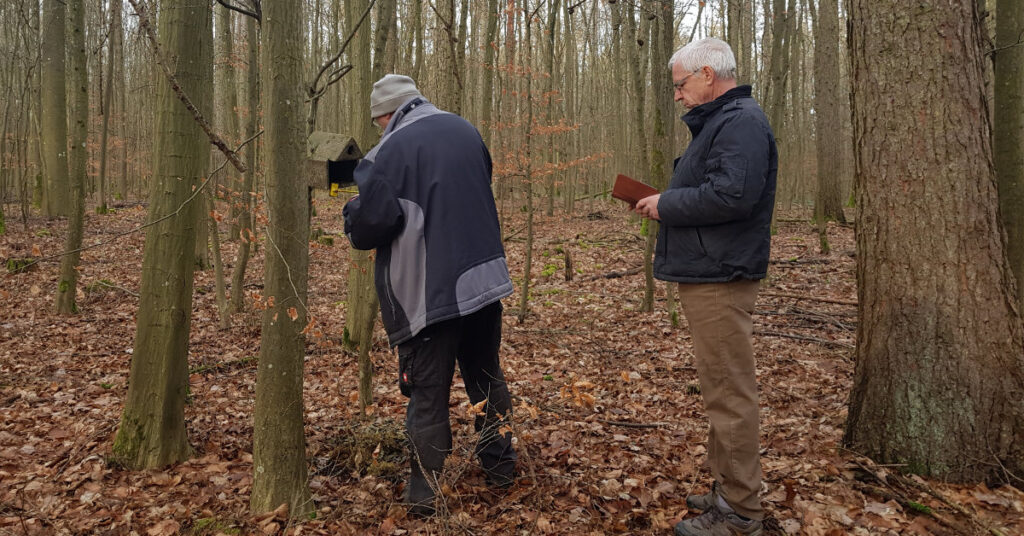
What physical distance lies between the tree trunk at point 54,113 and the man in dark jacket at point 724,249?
39.7 feet

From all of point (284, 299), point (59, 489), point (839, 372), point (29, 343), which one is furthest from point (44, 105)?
point (839, 372)

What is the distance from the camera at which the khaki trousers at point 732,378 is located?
99.7 inches

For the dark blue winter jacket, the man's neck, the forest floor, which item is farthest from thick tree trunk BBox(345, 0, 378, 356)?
the man's neck

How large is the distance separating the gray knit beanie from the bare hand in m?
1.27

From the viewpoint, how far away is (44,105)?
41.4 ft

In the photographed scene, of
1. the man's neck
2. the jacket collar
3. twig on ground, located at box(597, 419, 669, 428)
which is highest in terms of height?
the man's neck

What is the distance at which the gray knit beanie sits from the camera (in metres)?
2.98

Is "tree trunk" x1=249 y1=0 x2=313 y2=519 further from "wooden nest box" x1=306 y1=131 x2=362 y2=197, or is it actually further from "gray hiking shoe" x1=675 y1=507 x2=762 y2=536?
"gray hiking shoe" x1=675 y1=507 x2=762 y2=536

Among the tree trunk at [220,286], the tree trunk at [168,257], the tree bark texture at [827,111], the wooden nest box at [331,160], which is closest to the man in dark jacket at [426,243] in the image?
the wooden nest box at [331,160]

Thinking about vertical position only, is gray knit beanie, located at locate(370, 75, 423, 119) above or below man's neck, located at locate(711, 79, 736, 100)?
above

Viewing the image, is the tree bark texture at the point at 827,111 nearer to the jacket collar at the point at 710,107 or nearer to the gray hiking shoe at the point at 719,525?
the jacket collar at the point at 710,107

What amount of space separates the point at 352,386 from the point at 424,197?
3289mm

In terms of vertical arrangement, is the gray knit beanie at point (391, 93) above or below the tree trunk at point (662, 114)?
below

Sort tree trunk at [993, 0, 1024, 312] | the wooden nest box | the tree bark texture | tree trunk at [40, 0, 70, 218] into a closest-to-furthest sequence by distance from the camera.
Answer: the wooden nest box → tree trunk at [993, 0, 1024, 312] → tree trunk at [40, 0, 70, 218] → the tree bark texture
